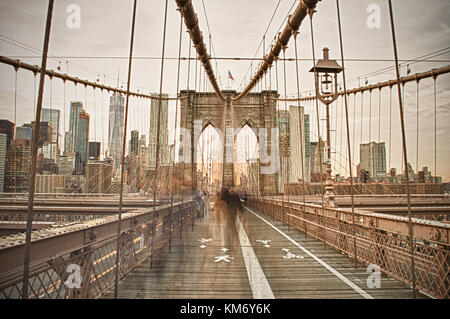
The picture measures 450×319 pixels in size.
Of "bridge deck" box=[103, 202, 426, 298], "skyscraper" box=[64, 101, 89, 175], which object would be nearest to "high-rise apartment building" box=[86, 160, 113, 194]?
"skyscraper" box=[64, 101, 89, 175]

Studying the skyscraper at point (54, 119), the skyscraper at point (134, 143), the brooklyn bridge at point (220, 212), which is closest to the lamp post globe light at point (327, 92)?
the brooklyn bridge at point (220, 212)

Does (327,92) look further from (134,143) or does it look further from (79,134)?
(134,143)

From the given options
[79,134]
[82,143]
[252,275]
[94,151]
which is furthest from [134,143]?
[252,275]

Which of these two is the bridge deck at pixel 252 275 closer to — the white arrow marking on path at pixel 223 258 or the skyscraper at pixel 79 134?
the white arrow marking on path at pixel 223 258

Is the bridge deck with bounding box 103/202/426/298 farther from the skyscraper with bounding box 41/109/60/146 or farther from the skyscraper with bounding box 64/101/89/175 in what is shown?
the skyscraper with bounding box 64/101/89/175

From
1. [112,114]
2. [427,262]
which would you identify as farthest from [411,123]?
[112,114]
